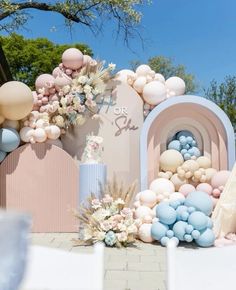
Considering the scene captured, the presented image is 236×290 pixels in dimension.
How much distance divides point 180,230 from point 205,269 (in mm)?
4856

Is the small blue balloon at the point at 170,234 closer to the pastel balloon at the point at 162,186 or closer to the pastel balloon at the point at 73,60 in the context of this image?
the pastel balloon at the point at 162,186

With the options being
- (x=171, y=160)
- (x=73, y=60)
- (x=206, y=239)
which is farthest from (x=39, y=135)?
(x=206, y=239)

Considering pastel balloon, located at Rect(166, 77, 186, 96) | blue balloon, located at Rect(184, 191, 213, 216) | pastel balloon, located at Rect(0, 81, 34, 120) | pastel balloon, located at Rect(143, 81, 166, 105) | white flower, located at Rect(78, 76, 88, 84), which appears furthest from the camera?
pastel balloon, located at Rect(166, 77, 186, 96)

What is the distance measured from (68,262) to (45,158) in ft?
21.0

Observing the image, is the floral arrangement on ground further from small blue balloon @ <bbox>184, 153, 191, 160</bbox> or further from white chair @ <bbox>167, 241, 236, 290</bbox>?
white chair @ <bbox>167, 241, 236, 290</bbox>

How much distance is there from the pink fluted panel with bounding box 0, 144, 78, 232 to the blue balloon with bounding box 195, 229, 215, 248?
2.50 metres

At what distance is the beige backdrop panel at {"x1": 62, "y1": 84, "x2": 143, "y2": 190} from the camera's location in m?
8.52

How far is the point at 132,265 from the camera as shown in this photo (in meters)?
5.42

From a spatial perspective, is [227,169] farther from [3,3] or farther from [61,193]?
[3,3]

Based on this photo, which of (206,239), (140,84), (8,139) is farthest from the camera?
(140,84)

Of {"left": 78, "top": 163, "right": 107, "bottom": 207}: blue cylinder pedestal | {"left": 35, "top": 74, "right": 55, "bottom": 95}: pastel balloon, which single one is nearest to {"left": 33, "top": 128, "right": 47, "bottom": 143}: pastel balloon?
{"left": 35, "top": 74, "right": 55, "bottom": 95}: pastel balloon

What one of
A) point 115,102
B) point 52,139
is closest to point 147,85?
point 115,102

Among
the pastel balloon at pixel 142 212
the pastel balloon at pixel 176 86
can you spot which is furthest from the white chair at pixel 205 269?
the pastel balloon at pixel 176 86

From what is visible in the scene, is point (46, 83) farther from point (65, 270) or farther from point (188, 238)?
point (65, 270)
